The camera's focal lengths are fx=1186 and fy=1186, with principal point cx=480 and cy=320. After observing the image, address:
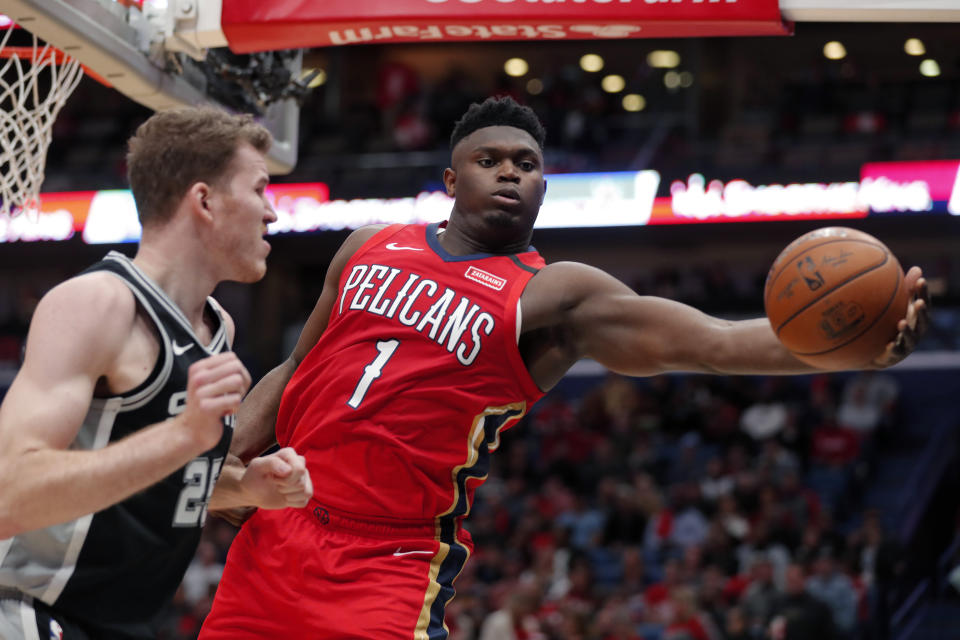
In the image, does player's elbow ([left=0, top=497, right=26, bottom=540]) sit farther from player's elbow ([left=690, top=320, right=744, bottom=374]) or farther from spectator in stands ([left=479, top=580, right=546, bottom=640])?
spectator in stands ([left=479, top=580, right=546, bottom=640])

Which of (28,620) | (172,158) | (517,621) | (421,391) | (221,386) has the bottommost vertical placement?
(517,621)

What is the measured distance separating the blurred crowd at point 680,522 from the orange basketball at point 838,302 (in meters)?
6.74

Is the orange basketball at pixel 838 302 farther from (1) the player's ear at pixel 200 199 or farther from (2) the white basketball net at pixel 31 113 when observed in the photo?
(2) the white basketball net at pixel 31 113

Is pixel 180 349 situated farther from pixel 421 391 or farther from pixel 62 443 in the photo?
pixel 421 391

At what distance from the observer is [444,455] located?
3.59 metres

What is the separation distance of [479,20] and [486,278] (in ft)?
3.36

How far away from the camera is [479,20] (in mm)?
4176

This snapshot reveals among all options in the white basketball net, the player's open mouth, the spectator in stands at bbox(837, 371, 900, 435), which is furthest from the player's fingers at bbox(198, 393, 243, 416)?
the spectator in stands at bbox(837, 371, 900, 435)

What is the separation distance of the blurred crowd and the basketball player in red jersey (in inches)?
251

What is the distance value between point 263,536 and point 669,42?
16838 mm

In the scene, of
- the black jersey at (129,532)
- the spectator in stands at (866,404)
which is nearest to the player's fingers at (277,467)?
the black jersey at (129,532)

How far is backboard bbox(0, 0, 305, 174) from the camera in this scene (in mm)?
4195

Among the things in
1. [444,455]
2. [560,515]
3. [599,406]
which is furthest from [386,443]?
[599,406]

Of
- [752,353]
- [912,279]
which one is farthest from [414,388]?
[912,279]
